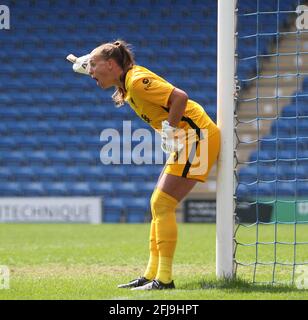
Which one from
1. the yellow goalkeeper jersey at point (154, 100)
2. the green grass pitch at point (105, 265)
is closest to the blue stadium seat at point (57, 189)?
the green grass pitch at point (105, 265)

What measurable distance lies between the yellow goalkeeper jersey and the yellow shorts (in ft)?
0.41

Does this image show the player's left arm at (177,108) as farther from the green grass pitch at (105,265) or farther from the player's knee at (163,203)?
the green grass pitch at (105,265)

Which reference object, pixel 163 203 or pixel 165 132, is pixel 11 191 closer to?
pixel 163 203

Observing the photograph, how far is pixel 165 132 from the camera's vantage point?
529 centimetres

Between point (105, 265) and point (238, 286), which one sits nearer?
point (238, 286)

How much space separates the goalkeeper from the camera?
209 inches

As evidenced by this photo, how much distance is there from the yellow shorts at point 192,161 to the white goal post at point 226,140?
0.23 metres

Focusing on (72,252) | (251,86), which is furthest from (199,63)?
(72,252)

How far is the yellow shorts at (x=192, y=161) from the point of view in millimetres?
5430

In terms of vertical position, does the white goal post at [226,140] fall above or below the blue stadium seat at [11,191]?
above

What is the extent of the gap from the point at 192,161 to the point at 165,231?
54 cm
